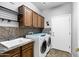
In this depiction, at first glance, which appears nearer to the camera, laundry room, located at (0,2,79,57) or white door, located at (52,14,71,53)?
laundry room, located at (0,2,79,57)

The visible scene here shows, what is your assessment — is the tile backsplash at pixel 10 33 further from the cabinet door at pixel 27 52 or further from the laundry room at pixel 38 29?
the cabinet door at pixel 27 52

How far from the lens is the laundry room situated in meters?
1.80

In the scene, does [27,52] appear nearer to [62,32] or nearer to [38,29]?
[38,29]

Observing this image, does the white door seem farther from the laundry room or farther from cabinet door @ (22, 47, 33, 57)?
cabinet door @ (22, 47, 33, 57)

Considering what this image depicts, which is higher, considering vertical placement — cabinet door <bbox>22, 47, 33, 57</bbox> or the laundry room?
the laundry room

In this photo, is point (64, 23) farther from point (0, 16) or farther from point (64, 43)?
point (0, 16)

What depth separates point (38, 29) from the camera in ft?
13.4

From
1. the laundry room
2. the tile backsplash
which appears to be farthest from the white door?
the tile backsplash

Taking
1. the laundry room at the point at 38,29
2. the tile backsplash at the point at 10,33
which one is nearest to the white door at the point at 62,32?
the laundry room at the point at 38,29

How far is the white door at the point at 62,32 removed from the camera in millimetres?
3586

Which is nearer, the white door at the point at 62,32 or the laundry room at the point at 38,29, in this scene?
the laundry room at the point at 38,29

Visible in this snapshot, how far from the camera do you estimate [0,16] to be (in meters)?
1.71

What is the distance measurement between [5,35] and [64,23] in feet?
9.05

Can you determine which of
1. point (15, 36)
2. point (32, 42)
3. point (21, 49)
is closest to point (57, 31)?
point (32, 42)
